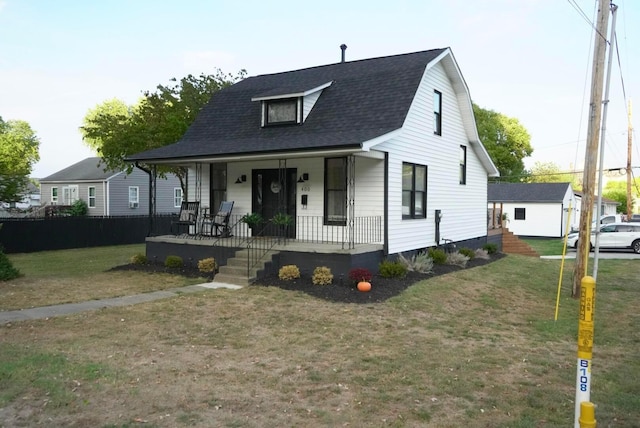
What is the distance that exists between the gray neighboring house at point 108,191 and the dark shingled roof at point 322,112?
17831 millimetres

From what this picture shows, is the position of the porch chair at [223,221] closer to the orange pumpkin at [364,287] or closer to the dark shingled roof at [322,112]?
the dark shingled roof at [322,112]

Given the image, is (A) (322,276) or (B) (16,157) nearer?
(A) (322,276)

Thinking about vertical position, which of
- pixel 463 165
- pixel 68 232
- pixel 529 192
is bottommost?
pixel 68 232

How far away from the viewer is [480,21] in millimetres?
13656

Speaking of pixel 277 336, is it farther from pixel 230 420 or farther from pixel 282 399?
pixel 230 420

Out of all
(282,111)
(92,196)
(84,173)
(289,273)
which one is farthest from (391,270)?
(84,173)

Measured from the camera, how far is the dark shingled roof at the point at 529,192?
36250 mm

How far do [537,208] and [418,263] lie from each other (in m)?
26.8

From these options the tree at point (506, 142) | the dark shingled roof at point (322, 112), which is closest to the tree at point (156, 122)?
the dark shingled roof at point (322, 112)

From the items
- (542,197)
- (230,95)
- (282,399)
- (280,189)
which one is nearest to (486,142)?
(542,197)

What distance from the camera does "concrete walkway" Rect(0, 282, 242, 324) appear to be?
8.32 meters

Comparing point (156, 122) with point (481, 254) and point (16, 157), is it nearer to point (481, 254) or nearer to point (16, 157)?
point (481, 254)

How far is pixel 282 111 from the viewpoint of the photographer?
14836 millimetres

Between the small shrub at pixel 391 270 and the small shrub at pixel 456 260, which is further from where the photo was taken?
the small shrub at pixel 456 260
